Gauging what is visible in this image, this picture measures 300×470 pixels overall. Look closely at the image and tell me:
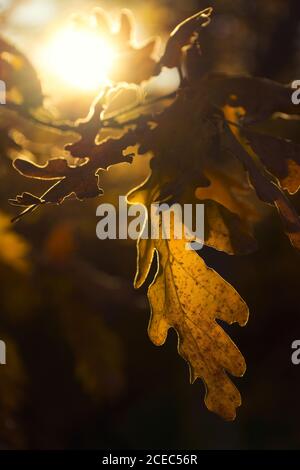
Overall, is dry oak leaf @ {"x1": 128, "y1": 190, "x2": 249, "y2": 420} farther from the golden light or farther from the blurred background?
the blurred background

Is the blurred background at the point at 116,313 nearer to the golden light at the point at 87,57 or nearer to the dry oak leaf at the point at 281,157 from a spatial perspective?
the golden light at the point at 87,57

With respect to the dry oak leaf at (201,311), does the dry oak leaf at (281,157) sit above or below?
above

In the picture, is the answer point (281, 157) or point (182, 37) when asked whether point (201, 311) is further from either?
point (182, 37)

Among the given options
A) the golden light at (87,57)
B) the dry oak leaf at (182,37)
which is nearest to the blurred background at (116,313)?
the golden light at (87,57)

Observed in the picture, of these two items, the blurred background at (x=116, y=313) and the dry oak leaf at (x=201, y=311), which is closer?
the dry oak leaf at (x=201, y=311)

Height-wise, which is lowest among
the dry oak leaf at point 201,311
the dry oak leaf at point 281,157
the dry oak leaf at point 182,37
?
the dry oak leaf at point 201,311

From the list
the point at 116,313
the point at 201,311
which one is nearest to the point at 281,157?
the point at 201,311

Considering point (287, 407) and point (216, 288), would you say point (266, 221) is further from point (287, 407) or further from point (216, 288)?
point (216, 288)

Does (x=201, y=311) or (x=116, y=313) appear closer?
(x=201, y=311)
